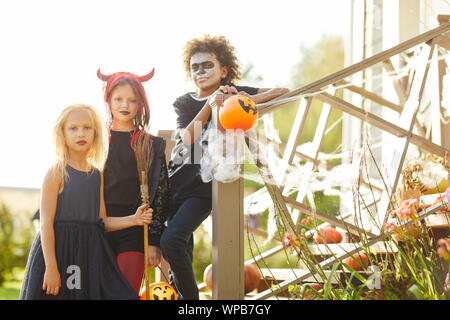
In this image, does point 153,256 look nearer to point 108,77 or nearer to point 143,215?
point 143,215

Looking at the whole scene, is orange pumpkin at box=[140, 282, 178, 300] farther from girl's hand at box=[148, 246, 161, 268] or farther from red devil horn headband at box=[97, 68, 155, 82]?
red devil horn headband at box=[97, 68, 155, 82]

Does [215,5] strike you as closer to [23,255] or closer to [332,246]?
[23,255]

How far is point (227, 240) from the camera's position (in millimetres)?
2172

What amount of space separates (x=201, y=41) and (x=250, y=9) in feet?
33.3

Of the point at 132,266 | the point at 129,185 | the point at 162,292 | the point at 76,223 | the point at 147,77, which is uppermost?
the point at 147,77

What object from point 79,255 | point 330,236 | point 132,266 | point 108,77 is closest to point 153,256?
point 132,266

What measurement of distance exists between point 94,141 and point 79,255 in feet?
1.56

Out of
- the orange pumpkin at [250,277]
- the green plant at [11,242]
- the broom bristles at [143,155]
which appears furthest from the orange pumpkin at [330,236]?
the green plant at [11,242]

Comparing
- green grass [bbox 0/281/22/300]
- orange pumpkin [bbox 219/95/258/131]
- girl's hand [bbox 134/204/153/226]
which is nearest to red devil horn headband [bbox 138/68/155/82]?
orange pumpkin [bbox 219/95/258/131]

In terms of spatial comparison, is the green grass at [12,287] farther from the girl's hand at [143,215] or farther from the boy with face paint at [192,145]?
the girl's hand at [143,215]

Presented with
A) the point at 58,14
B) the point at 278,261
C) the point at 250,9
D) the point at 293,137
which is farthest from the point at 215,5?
the point at 293,137

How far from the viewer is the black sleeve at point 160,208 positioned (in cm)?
239

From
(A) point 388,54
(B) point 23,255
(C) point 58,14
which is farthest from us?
(C) point 58,14
